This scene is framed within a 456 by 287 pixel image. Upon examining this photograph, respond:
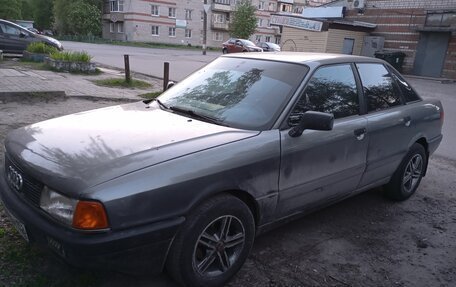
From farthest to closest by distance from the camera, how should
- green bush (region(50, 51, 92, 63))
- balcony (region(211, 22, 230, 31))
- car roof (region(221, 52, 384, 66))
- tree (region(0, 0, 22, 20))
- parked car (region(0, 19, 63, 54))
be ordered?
balcony (region(211, 22, 230, 31)), tree (region(0, 0, 22, 20)), parked car (region(0, 19, 63, 54)), green bush (region(50, 51, 92, 63)), car roof (region(221, 52, 384, 66))

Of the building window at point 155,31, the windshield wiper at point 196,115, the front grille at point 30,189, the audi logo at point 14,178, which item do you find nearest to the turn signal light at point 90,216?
the front grille at point 30,189

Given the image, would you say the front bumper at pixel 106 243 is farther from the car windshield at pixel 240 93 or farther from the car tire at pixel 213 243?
the car windshield at pixel 240 93

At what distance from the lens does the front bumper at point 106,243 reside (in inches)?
90.5

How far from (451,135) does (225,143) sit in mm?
7450

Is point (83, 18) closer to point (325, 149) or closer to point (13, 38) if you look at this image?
point (13, 38)

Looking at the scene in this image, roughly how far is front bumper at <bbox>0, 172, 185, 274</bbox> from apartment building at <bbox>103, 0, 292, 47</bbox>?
58929 mm

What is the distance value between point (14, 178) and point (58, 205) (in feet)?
2.09

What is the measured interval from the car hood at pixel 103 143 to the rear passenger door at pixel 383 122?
1573mm

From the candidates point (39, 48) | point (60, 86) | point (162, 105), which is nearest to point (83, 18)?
point (39, 48)

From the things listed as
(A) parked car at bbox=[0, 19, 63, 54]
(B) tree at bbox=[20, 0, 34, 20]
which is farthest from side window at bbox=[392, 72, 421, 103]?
(B) tree at bbox=[20, 0, 34, 20]

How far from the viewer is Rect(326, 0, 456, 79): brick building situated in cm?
2541

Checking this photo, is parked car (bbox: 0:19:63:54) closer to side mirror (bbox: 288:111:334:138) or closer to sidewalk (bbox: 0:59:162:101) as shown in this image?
Answer: sidewalk (bbox: 0:59:162:101)

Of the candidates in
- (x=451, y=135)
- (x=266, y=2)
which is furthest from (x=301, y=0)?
(x=451, y=135)

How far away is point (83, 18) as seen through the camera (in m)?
60.9
